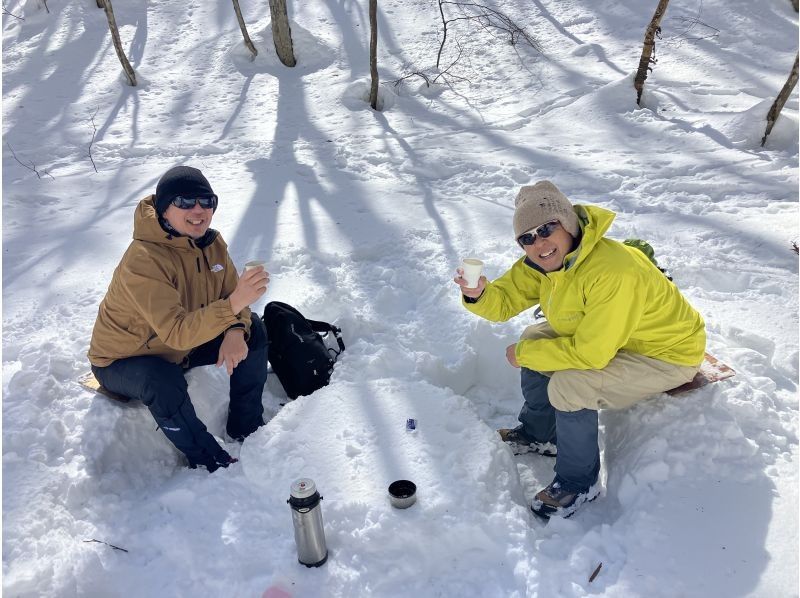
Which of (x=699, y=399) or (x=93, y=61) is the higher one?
(x=699, y=399)

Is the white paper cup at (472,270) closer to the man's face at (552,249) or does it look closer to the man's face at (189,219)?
the man's face at (552,249)

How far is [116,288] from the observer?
10.4 ft

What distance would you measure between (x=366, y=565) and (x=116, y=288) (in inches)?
77.2

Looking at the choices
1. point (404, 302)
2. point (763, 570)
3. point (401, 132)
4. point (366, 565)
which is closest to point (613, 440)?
point (763, 570)

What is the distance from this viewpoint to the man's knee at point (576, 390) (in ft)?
9.14

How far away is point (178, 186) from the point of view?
2.99 m

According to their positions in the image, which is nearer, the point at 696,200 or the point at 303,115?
the point at 696,200

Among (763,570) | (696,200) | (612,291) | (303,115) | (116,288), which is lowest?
(303,115)

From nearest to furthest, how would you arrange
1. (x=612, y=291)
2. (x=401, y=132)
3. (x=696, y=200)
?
1. (x=612, y=291)
2. (x=696, y=200)
3. (x=401, y=132)

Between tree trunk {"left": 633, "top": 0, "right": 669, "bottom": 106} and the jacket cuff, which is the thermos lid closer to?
the jacket cuff

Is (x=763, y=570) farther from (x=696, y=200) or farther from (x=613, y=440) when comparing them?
(x=696, y=200)

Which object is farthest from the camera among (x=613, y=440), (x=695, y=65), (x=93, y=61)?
(x=93, y=61)

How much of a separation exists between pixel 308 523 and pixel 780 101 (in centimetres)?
739

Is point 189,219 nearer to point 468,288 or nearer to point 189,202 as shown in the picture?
point 189,202
